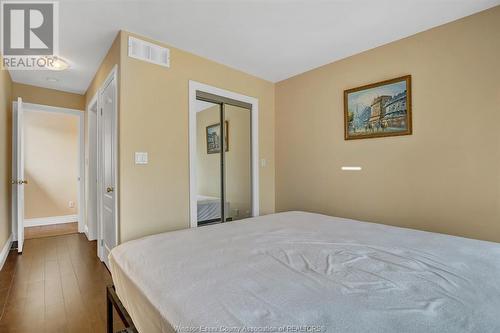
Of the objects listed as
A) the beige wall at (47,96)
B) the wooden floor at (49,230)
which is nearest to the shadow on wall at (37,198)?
the wooden floor at (49,230)

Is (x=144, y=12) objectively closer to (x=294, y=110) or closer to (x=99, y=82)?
(x=99, y=82)

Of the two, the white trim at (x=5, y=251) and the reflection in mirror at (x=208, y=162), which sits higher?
the reflection in mirror at (x=208, y=162)

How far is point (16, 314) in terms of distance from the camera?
1.88 meters

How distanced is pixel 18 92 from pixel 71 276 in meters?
2.96

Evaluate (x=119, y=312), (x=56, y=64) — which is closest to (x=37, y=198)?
(x=56, y=64)

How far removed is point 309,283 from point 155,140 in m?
2.04

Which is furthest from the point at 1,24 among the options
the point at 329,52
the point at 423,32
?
the point at 423,32

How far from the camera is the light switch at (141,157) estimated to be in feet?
7.80

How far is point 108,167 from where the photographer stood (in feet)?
9.12

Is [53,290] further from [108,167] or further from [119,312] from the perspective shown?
[119,312]

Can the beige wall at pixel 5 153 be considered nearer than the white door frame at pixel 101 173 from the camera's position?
No

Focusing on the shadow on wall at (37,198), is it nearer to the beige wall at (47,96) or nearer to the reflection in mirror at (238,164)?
the beige wall at (47,96)

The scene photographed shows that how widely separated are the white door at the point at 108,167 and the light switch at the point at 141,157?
1.05 ft

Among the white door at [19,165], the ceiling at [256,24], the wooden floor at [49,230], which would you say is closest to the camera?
the ceiling at [256,24]
